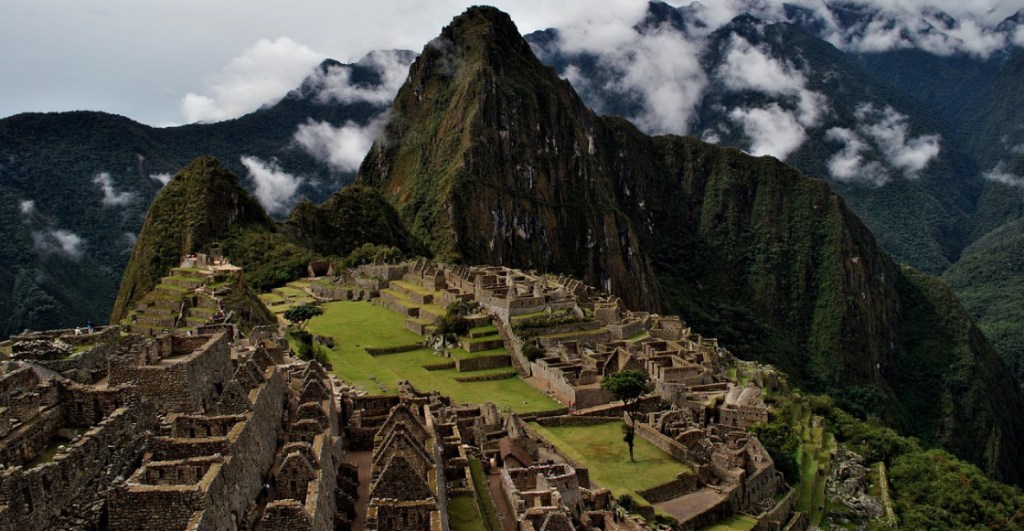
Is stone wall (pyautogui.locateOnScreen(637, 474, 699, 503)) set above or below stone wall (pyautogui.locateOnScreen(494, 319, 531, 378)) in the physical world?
below

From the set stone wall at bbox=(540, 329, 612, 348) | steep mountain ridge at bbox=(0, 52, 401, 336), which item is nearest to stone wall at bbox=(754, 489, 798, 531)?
stone wall at bbox=(540, 329, 612, 348)

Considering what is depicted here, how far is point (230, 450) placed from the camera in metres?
12.3

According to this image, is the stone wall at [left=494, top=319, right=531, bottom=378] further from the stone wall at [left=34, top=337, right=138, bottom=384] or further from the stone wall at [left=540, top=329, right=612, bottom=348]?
the stone wall at [left=34, top=337, right=138, bottom=384]

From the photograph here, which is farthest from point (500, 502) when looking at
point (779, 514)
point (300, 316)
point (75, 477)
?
point (300, 316)

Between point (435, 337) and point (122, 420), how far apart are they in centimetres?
4085

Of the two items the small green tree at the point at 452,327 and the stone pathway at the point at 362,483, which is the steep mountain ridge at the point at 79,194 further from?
the stone pathway at the point at 362,483

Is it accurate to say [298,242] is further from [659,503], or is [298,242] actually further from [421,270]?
[659,503]

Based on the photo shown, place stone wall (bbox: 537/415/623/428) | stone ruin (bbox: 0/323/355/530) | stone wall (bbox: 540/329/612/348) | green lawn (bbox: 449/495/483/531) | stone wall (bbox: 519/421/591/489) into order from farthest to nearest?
stone wall (bbox: 540/329/612/348)
stone wall (bbox: 537/415/623/428)
stone wall (bbox: 519/421/591/489)
green lawn (bbox: 449/495/483/531)
stone ruin (bbox: 0/323/355/530)

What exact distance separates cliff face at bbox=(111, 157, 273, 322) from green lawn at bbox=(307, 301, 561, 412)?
28.6 meters

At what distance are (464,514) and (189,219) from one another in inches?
3248

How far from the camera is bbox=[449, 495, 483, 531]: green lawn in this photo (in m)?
16.7

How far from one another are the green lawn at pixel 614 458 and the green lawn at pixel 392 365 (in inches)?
143

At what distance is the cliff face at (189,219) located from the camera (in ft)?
273

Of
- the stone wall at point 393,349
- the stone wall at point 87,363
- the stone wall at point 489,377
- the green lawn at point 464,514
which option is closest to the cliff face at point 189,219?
the stone wall at point 393,349
